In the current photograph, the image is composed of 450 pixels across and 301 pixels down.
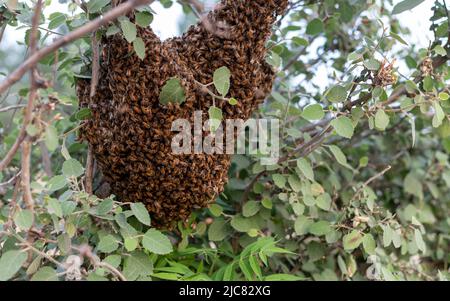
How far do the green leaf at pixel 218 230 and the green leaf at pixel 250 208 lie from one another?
9 centimetres

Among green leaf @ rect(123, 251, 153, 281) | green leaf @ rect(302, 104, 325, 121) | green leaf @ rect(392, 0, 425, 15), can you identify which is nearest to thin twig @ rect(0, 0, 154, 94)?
green leaf @ rect(123, 251, 153, 281)

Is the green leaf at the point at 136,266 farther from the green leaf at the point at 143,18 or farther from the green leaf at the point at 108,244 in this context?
the green leaf at the point at 143,18

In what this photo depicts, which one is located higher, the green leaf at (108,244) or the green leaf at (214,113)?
the green leaf at (214,113)

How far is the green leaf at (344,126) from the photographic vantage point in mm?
1702

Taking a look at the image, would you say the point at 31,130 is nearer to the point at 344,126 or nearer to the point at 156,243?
the point at 156,243

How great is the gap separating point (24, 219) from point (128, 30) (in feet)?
1.74

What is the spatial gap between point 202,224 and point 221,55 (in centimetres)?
66

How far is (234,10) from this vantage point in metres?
1.61

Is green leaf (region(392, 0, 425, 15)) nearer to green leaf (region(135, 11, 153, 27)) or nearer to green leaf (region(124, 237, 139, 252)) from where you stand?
green leaf (region(135, 11, 153, 27))

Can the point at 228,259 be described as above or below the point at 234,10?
below

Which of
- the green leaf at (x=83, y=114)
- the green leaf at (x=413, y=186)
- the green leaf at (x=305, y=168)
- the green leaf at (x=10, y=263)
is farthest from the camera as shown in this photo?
the green leaf at (x=413, y=186)

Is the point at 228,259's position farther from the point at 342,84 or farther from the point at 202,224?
the point at 342,84

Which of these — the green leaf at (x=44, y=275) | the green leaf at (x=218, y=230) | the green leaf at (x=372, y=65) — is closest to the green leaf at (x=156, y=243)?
the green leaf at (x=44, y=275)
